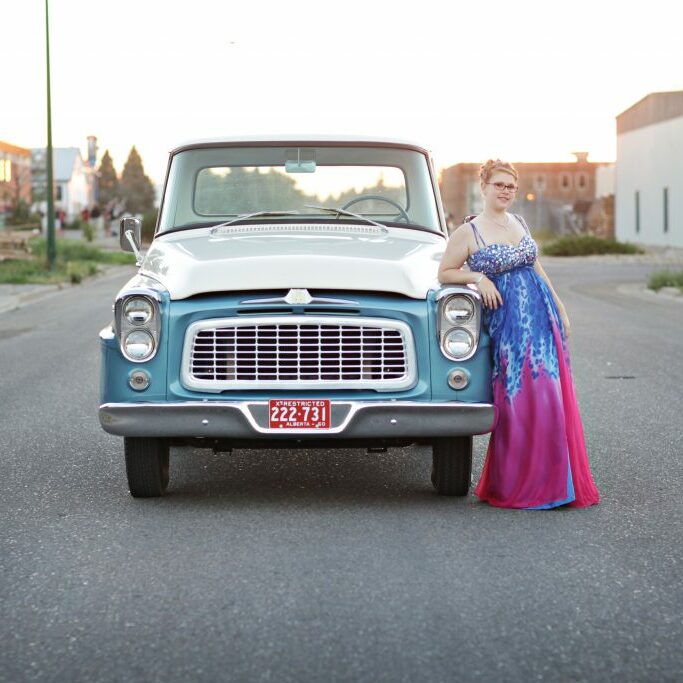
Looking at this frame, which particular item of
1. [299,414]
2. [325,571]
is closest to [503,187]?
[299,414]

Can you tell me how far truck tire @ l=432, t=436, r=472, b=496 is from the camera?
256 inches

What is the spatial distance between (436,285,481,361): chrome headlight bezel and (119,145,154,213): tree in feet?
490

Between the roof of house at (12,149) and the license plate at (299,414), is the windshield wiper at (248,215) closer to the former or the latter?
the license plate at (299,414)

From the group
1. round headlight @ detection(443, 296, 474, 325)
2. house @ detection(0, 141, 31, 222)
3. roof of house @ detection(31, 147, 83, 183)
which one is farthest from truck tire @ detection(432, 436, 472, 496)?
roof of house @ detection(31, 147, 83, 183)

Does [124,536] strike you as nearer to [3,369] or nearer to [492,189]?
[492,189]

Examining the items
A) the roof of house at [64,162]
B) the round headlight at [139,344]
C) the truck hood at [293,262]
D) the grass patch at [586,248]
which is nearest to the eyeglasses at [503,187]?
the truck hood at [293,262]

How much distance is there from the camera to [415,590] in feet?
16.5

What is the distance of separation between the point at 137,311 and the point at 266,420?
2.61 ft

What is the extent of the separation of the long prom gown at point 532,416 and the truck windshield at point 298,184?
1432mm

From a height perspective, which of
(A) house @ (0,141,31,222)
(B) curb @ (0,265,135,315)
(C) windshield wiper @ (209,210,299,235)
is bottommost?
(B) curb @ (0,265,135,315)

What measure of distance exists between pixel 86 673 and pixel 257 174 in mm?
4427

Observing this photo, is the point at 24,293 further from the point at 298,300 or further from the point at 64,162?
the point at 64,162

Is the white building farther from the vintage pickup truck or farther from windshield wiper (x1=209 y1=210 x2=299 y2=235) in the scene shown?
the vintage pickup truck

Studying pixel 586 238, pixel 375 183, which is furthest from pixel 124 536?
pixel 586 238
